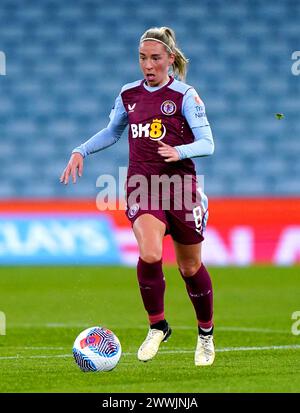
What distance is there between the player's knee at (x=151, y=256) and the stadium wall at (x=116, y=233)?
10.1m

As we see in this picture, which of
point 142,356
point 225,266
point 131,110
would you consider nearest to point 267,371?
point 142,356

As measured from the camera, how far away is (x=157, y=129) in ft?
23.5

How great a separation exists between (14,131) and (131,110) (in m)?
14.3

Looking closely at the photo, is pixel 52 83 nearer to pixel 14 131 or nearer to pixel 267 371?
pixel 14 131

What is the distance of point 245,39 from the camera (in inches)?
883

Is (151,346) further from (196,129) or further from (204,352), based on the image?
(196,129)

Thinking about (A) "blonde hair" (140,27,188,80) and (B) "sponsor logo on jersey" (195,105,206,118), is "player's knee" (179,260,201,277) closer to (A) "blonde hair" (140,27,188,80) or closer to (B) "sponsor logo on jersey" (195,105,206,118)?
(B) "sponsor logo on jersey" (195,105,206,118)

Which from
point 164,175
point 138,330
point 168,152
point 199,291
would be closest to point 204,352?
point 199,291

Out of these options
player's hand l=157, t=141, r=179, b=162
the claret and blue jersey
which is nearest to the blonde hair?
the claret and blue jersey

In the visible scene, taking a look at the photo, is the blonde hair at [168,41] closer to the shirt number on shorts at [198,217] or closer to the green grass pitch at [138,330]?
the shirt number on shorts at [198,217]

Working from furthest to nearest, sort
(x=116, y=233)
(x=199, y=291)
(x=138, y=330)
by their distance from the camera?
(x=116, y=233)
(x=138, y=330)
(x=199, y=291)

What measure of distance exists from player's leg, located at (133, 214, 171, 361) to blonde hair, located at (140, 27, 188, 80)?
43.0 inches

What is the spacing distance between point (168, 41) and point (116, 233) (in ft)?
34.2

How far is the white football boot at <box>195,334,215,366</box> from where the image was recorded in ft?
23.3
